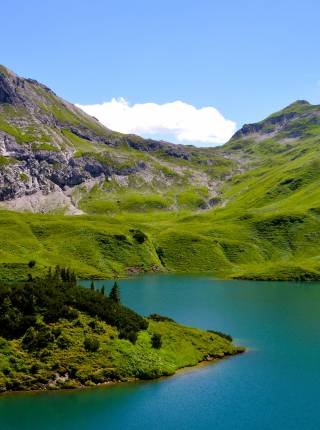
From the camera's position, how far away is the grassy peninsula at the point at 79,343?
63.1 meters

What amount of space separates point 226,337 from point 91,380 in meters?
33.1

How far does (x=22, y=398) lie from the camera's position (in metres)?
58.0

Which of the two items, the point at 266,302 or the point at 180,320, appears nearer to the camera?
the point at 180,320

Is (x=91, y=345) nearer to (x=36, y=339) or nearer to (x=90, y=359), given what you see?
(x=90, y=359)

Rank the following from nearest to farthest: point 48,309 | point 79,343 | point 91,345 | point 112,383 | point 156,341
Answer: point 112,383 < point 91,345 < point 79,343 < point 48,309 < point 156,341

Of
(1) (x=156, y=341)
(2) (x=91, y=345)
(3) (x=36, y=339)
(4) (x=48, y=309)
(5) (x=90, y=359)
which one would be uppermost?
(4) (x=48, y=309)

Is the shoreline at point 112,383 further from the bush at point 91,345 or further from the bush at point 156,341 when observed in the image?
the bush at point 91,345

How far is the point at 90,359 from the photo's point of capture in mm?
66188

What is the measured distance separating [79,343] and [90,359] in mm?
3233

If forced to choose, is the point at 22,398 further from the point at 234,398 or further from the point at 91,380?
the point at 234,398

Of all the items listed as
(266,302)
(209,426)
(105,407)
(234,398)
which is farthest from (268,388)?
(266,302)

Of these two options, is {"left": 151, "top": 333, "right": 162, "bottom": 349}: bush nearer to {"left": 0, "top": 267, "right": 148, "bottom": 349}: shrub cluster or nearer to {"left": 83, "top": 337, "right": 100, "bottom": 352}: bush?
{"left": 0, "top": 267, "right": 148, "bottom": 349}: shrub cluster

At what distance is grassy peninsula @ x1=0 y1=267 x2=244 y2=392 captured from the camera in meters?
63.1

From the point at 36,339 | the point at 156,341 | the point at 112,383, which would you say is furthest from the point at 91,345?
the point at 156,341
